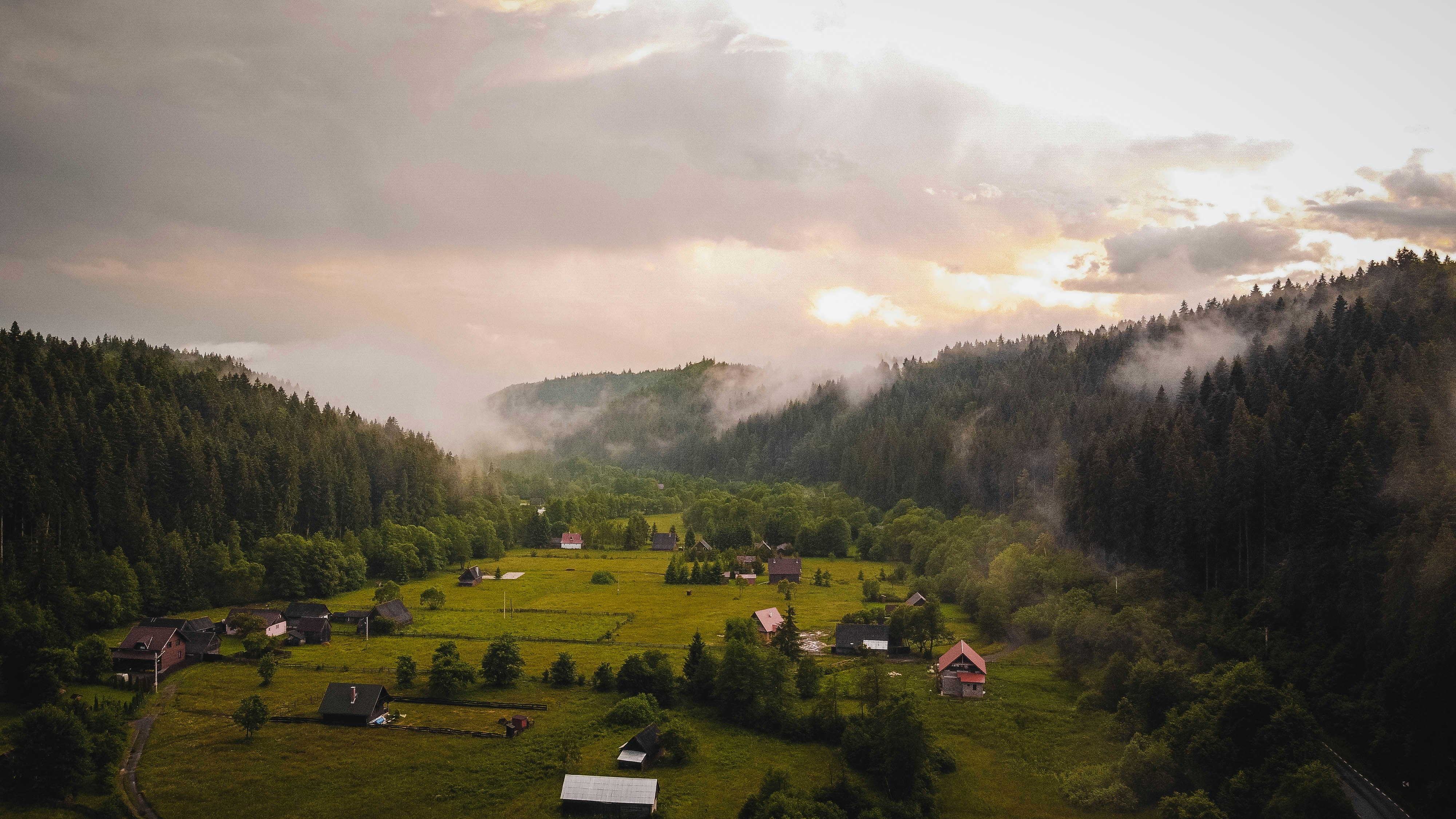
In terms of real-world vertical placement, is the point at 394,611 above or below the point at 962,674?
above

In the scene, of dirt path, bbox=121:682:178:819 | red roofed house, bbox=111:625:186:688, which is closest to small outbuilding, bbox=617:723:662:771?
dirt path, bbox=121:682:178:819

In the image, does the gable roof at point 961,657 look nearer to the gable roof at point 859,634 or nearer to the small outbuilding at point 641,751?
the gable roof at point 859,634

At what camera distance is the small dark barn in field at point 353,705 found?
40.8 m

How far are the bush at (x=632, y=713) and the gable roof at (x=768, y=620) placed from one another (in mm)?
17521

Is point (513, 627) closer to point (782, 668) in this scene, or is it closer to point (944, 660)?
point (782, 668)

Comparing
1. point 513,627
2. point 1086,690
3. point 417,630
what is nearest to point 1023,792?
point 1086,690

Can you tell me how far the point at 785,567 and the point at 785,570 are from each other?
0.62 m

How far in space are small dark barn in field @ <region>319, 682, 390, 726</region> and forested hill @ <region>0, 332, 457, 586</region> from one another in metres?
29.1

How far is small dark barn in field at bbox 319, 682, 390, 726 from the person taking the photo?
40781 mm

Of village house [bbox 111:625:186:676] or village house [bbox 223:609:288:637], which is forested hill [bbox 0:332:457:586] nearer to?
village house [bbox 223:609:288:637]

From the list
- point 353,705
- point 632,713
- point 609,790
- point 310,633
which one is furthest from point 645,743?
point 310,633

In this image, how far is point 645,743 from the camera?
36.7m

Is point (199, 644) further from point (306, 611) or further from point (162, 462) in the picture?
point (162, 462)

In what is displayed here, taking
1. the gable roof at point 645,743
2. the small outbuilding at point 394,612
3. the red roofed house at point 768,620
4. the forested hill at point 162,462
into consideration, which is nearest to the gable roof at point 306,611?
the small outbuilding at point 394,612
